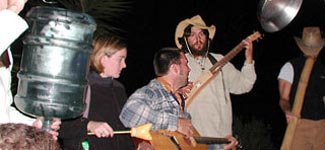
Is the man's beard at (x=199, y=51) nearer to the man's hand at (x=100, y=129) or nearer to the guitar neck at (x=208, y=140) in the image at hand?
the guitar neck at (x=208, y=140)

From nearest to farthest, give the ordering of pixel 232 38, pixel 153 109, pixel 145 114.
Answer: pixel 145 114, pixel 153 109, pixel 232 38

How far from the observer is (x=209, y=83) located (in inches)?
228

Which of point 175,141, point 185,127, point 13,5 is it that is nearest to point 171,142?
point 175,141

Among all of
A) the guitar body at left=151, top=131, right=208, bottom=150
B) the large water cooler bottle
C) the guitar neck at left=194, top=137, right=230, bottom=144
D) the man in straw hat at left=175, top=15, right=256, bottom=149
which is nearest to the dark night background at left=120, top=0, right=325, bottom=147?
the man in straw hat at left=175, top=15, right=256, bottom=149

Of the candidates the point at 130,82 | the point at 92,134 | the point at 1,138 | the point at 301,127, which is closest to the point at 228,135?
the point at 301,127

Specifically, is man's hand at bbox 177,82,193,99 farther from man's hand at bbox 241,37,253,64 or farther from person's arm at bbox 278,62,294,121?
person's arm at bbox 278,62,294,121

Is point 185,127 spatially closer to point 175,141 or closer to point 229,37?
point 175,141

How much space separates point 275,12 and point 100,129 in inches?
117

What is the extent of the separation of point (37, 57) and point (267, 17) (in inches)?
138

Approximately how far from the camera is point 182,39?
6.07m

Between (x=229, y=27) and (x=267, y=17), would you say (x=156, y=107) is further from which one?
(x=229, y=27)

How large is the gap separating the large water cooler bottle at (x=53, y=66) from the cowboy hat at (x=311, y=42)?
396cm

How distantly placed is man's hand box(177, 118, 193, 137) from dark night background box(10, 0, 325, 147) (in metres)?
7.70

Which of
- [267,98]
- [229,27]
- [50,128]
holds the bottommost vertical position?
[267,98]
